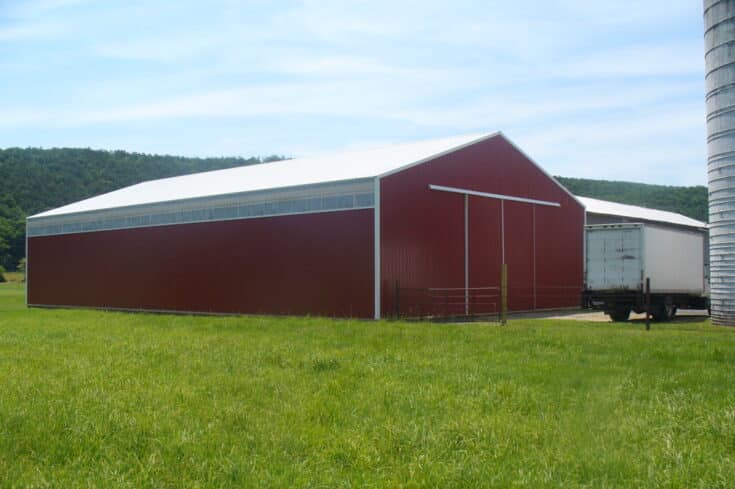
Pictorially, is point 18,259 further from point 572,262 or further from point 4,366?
point 4,366

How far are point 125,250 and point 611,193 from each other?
260 ft

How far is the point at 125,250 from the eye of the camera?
31.3m

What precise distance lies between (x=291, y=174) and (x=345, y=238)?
6.29m

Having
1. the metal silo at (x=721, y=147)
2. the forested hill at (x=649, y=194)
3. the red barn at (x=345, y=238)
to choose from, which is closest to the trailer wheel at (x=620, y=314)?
the metal silo at (x=721, y=147)

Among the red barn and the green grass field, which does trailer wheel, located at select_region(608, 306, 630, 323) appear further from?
the green grass field

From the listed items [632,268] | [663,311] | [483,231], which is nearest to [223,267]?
[483,231]

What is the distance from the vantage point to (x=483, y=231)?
25922 mm

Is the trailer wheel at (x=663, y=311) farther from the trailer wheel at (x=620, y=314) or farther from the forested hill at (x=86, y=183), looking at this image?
the forested hill at (x=86, y=183)

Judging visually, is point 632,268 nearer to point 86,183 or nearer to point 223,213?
point 223,213

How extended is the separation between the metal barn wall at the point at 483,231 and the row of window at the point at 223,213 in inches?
60.3

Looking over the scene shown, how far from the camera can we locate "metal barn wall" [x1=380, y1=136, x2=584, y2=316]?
2241cm

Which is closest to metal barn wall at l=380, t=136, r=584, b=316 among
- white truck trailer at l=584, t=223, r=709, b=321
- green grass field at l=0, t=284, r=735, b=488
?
white truck trailer at l=584, t=223, r=709, b=321

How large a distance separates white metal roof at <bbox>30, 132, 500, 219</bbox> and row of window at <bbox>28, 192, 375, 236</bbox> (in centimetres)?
55

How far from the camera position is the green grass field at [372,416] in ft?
19.6
